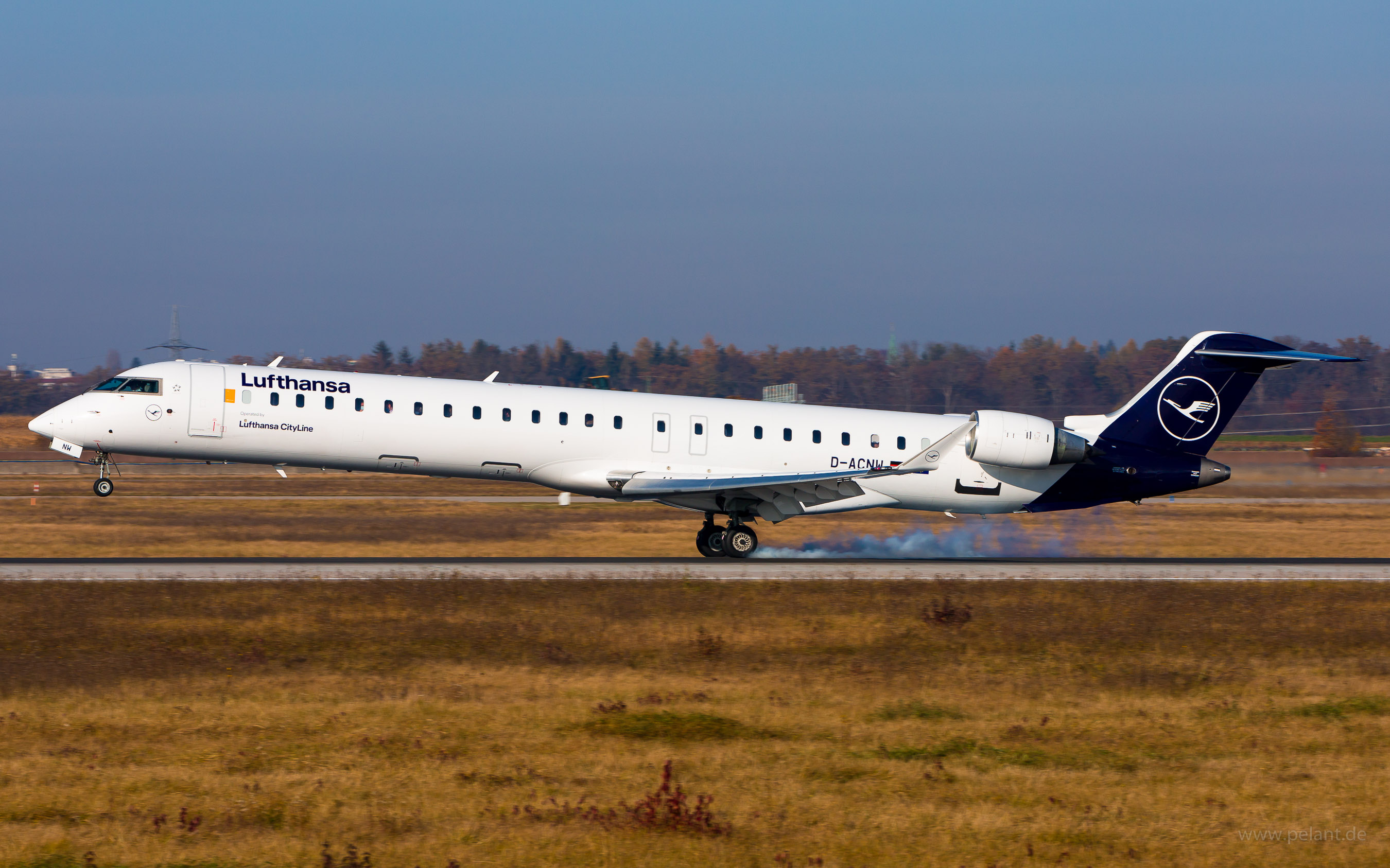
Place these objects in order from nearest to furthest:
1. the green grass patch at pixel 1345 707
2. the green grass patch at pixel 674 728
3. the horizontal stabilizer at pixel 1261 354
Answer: the green grass patch at pixel 674 728 → the green grass patch at pixel 1345 707 → the horizontal stabilizer at pixel 1261 354

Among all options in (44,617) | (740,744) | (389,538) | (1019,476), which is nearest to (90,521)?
(389,538)

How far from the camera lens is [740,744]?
1580cm

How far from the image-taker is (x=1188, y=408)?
102 feet

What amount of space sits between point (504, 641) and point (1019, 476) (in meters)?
15.2

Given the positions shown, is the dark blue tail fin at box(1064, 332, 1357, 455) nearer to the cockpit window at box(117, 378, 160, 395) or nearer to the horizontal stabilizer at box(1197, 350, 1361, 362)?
the horizontal stabilizer at box(1197, 350, 1361, 362)

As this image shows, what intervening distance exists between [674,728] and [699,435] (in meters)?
13.4

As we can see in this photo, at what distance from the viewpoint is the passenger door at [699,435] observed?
95.8 ft

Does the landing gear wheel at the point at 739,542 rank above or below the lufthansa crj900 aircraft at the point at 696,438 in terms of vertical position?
below

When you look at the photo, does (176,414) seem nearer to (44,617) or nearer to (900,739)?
(44,617)

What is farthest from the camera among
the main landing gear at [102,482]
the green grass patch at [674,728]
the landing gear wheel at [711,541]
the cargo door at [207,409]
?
the landing gear wheel at [711,541]

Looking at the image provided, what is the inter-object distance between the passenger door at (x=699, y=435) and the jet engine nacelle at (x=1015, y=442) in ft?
21.3

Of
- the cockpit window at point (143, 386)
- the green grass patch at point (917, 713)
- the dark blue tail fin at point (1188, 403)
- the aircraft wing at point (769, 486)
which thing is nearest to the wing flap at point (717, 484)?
the aircraft wing at point (769, 486)

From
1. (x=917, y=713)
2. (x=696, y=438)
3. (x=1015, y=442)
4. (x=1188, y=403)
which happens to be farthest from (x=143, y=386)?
(x=1188, y=403)

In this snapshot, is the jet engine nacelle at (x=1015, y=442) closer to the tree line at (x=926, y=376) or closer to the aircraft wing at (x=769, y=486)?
the aircraft wing at (x=769, y=486)
